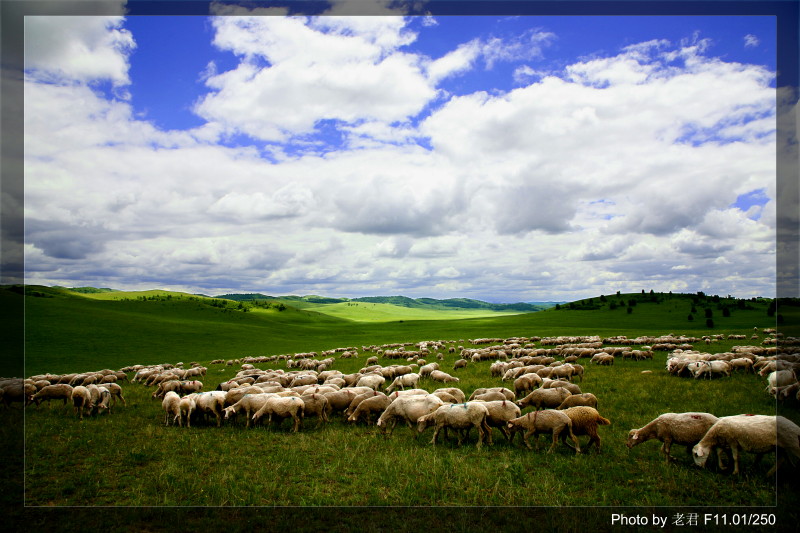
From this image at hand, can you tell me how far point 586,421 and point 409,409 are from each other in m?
5.67

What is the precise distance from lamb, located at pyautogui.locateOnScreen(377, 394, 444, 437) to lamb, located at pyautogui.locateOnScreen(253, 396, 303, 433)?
10.1 ft

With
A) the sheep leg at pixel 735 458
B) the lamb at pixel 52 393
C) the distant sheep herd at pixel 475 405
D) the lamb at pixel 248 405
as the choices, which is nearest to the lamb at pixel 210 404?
the distant sheep herd at pixel 475 405

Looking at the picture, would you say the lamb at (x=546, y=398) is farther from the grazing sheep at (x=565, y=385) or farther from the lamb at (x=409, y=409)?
the lamb at (x=409, y=409)

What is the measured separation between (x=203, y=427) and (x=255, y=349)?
1741 inches

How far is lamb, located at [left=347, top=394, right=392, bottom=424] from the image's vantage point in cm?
1502

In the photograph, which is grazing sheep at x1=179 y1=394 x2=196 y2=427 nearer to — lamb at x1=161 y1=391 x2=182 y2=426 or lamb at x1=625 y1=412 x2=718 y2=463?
lamb at x1=161 y1=391 x2=182 y2=426

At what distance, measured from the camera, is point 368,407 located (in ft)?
49.6

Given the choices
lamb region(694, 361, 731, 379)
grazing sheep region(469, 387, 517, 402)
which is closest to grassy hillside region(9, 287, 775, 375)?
grazing sheep region(469, 387, 517, 402)

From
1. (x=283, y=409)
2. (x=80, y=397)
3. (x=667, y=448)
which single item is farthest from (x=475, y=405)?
(x=80, y=397)

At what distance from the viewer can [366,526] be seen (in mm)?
7508

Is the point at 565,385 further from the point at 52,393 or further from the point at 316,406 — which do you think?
the point at 52,393

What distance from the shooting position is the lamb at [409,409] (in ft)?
44.9

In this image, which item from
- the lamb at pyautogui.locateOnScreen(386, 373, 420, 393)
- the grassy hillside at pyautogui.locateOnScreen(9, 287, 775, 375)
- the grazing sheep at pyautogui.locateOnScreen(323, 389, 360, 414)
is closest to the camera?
the grazing sheep at pyautogui.locateOnScreen(323, 389, 360, 414)

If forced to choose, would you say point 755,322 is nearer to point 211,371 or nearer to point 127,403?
point 211,371
